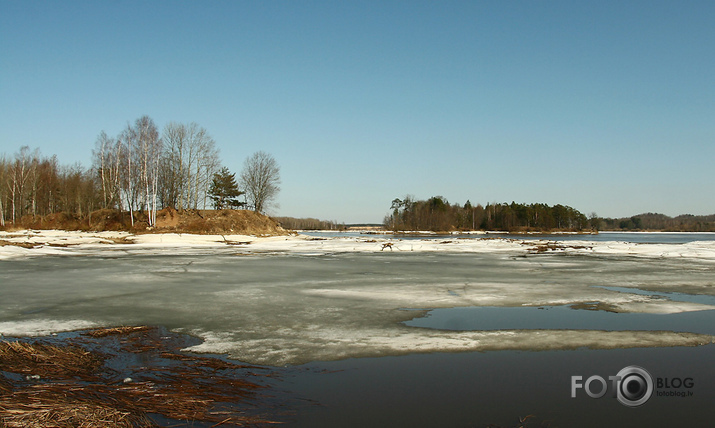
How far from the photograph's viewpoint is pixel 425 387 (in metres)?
4.14

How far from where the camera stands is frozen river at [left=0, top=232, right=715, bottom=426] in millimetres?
4012

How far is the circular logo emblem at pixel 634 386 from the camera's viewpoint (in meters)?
3.91

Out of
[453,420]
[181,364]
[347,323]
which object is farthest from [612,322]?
[181,364]

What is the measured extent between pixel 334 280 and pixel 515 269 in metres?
6.91

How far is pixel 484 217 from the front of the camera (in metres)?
138

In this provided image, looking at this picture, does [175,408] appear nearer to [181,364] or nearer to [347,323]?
[181,364]

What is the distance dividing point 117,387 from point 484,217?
463ft

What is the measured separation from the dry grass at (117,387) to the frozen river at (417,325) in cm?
50

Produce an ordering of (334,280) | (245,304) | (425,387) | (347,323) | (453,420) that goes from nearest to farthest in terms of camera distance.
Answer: (453,420) → (425,387) → (347,323) → (245,304) → (334,280)

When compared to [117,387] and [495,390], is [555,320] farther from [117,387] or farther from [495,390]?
[117,387]

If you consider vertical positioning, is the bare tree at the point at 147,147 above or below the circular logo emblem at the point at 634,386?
above

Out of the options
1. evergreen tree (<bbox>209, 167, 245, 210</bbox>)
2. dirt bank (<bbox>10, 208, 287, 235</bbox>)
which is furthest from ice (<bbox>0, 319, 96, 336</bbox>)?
evergreen tree (<bbox>209, 167, 245, 210</bbox>)

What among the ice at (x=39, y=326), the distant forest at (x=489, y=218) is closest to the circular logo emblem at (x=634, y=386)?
the ice at (x=39, y=326)

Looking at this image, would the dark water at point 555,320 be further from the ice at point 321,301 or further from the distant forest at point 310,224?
the distant forest at point 310,224
